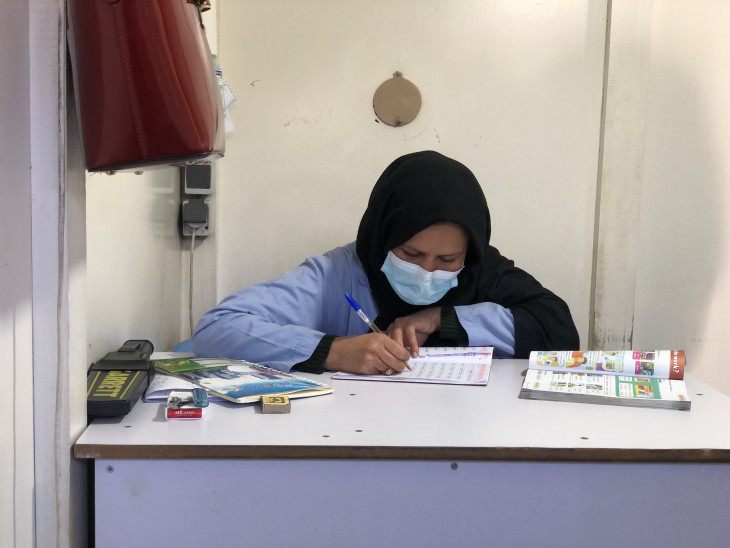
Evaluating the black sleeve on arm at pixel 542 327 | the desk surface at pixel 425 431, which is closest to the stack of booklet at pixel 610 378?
the desk surface at pixel 425 431

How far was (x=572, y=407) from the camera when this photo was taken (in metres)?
1.18

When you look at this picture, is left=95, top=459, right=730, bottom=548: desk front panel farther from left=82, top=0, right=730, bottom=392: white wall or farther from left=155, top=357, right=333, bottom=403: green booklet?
left=82, top=0, right=730, bottom=392: white wall

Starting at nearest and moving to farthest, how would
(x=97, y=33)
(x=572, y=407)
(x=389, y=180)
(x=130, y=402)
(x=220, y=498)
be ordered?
(x=97, y=33) → (x=220, y=498) → (x=130, y=402) → (x=572, y=407) → (x=389, y=180)

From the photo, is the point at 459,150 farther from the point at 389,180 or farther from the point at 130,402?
the point at 130,402

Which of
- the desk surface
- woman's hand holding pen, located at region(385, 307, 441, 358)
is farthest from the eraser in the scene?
woman's hand holding pen, located at region(385, 307, 441, 358)

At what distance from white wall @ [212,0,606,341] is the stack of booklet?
3.36 ft

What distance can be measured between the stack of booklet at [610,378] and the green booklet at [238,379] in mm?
384

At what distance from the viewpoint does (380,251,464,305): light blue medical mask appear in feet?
5.45

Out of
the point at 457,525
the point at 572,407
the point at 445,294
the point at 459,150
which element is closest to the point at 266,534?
the point at 457,525

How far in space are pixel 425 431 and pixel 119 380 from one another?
517 millimetres

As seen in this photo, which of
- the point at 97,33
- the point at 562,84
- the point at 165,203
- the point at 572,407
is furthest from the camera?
the point at 562,84

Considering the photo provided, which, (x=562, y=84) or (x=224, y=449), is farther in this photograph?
(x=562, y=84)

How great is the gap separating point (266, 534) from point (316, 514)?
72 mm

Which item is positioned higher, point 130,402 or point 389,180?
point 389,180
